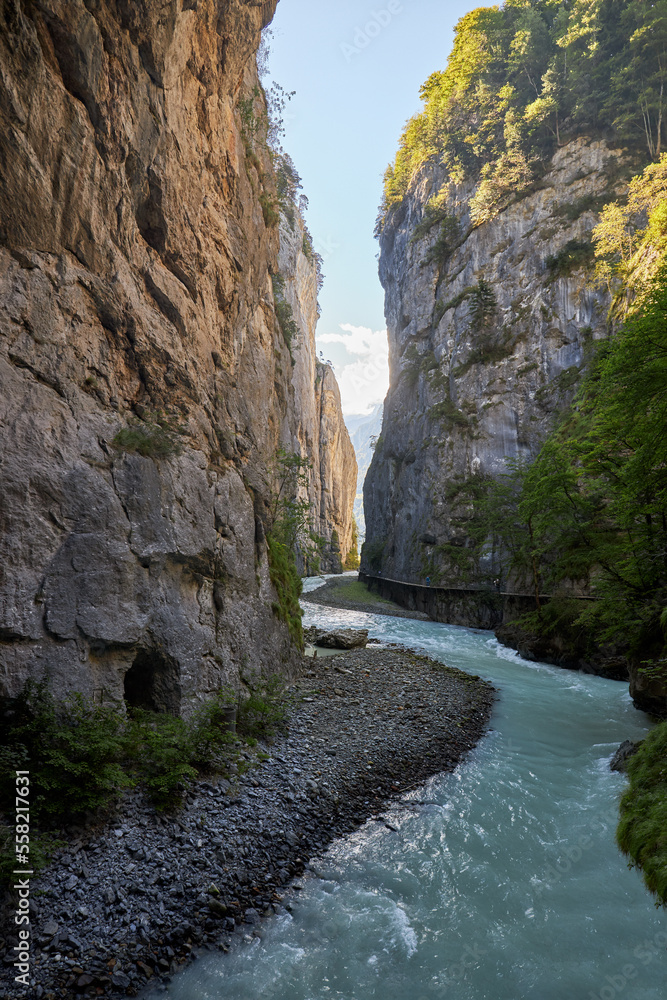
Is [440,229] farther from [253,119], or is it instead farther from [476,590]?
[476,590]

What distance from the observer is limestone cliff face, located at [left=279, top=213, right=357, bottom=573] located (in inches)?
1998

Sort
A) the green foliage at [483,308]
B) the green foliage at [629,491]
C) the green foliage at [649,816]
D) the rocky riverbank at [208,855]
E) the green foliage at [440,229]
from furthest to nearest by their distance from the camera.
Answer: the green foliage at [440,229] → the green foliage at [483,308] → the green foliage at [629,491] → the rocky riverbank at [208,855] → the green foliage at [649,816]

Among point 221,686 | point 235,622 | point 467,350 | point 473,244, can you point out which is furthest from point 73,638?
point 473,244

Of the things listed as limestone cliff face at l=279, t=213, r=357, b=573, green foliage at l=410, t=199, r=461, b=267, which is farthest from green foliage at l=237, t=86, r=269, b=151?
green foliage at l=410, t=199, r=461, b=267

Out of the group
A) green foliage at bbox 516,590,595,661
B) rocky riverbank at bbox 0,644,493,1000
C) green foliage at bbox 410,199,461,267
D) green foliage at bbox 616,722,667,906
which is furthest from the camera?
green foliage at bbox 410,199,461,267

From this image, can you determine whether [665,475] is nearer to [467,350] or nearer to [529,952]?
[529,952]

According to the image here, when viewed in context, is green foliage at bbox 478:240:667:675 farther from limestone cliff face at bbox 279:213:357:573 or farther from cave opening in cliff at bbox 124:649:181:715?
limestone cliff face at bbox 279:213:357:573

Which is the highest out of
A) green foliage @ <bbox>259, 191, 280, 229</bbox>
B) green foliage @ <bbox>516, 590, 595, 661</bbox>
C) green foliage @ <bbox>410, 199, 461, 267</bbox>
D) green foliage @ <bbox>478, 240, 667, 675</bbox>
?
green foliage @ <bbox>410, 199, 461, 267</bbox>

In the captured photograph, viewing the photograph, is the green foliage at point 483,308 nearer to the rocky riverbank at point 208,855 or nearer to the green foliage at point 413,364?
the green foliage at point 413,364

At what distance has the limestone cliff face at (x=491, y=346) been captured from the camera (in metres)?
29.2

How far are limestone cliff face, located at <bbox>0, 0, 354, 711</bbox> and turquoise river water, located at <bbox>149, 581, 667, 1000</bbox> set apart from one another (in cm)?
345

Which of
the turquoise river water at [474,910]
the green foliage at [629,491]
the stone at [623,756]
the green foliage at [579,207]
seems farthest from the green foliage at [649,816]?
the green foliage at [579,207]

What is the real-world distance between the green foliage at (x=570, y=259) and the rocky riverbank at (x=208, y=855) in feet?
98.3

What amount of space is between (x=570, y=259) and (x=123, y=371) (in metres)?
31.1
